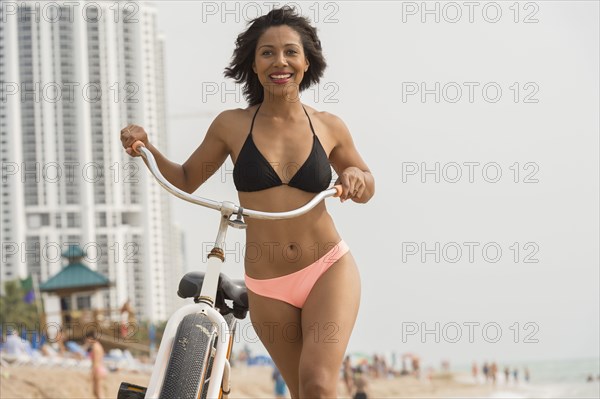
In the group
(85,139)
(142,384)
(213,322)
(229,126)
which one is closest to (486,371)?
(142,384)

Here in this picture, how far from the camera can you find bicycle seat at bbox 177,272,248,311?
354 cm

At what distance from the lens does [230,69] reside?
3658 mm

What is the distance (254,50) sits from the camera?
3547 mm

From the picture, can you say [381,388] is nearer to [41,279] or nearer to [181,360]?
[181,360]

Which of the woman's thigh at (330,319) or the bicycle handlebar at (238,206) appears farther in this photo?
the woman's thigh at (330,319)

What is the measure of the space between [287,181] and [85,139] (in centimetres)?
6000

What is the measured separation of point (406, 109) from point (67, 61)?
35.4 meters

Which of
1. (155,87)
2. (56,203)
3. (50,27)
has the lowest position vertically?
(56,203)

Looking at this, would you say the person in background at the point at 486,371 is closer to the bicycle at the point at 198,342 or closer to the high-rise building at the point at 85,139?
the bicycle at the point at 198,342

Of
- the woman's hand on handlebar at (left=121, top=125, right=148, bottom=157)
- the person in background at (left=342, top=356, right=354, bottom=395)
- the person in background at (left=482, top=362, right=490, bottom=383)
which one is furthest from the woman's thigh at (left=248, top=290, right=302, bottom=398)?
the person in background at (left=482, top=362, right=490, bottom=383)

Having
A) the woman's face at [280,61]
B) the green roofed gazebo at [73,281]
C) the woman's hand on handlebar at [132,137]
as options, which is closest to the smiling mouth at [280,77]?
the woman's face at [280,61]

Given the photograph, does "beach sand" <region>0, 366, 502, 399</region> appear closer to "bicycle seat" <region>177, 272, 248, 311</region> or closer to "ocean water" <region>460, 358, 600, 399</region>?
"ocean water" <region>460, 358, 600, 399</region>

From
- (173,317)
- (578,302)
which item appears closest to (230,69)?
(173,317)

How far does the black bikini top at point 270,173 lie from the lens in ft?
11.0
